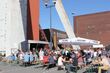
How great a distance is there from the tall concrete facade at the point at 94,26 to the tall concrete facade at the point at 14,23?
47859mm

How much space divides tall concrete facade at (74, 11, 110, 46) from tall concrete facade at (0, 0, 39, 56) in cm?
4786

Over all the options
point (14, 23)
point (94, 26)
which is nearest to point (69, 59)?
point (14, 23)

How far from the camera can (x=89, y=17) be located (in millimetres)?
91875

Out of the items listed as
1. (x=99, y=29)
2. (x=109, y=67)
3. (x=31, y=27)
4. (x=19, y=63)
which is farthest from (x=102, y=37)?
(x=109, y=67)

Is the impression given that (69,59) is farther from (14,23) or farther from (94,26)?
(94,26)

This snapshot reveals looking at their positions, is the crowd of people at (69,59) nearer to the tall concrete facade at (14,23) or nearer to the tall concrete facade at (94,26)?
the tall concrete facade at (14,23)

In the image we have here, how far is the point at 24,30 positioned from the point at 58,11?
20.3 ft

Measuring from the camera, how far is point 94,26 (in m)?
90.3

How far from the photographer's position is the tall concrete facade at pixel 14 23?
125ft

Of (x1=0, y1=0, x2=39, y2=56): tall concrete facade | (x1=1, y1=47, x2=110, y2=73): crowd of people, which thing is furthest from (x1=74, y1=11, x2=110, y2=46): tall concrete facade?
(x1=1, y1=47, x2=110, y2=73): crowd of people

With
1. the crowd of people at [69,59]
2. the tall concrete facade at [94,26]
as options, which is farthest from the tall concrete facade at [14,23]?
the tall concrete facade at [94,26]

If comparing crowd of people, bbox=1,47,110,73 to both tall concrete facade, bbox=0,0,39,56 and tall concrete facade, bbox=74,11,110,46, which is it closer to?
tall concrete facade, bbox=0,0,39,56

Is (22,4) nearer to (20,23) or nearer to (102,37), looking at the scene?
(20,23)

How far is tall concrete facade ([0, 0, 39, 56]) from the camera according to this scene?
Result: 38188 millimetres
